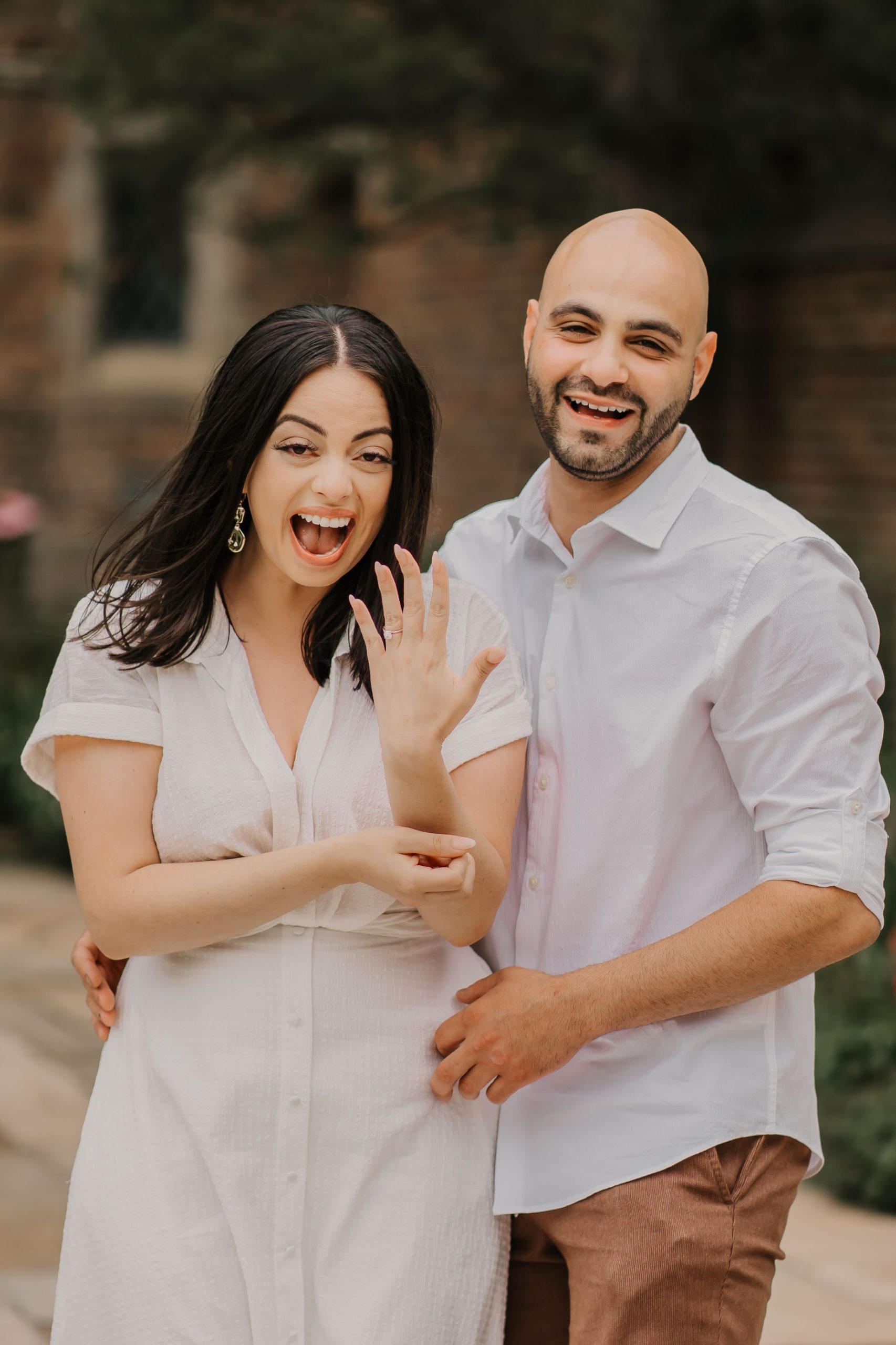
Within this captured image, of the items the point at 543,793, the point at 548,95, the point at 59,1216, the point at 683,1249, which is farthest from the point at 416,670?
the point at 548,95

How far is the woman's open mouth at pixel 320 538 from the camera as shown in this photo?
208cm

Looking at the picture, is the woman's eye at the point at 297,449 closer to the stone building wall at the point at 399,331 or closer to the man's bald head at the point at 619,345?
the man's bald head at the point at 619,345

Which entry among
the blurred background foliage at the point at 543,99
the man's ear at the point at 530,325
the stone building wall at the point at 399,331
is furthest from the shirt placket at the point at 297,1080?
the blurred background foliage at the point at 543,99

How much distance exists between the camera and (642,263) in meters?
2.18

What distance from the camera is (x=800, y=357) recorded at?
287 inches

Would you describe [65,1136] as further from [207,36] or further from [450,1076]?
[207,36]

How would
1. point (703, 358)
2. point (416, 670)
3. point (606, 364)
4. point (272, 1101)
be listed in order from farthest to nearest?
1. point (703, 358)
2. point (606, 364)
3. point (272, 1101)
4. point (416, 670)

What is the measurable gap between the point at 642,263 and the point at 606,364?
153mm

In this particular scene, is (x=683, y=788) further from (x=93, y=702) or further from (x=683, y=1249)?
(x=93, y=702)

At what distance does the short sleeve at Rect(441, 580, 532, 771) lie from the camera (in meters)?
2.06

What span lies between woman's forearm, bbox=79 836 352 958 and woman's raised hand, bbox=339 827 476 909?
0.06 feet

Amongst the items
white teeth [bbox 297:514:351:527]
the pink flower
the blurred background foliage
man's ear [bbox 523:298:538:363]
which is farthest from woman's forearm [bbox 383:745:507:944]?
the pink flower

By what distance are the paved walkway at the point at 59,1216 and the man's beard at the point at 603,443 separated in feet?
3.84

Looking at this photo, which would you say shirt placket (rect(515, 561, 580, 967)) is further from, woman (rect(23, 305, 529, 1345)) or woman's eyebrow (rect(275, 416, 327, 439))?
woman's eyebrow (rect(275, 416, 327, 439))
